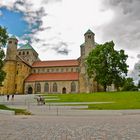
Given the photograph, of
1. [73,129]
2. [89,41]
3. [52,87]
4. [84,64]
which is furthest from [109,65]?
[73,129]

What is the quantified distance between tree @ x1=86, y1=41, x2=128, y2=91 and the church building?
1825 centimetres

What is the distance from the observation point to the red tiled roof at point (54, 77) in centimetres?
8950

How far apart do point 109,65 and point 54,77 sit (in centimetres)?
2941

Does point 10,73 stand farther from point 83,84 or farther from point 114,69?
point 114,69

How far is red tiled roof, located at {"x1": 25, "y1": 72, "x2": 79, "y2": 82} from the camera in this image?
89.5m

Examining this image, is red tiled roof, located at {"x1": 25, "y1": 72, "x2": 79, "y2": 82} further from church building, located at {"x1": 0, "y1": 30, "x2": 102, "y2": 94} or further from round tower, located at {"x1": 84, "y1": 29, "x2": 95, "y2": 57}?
round tower, located at {"x1": 84, "y1": 29, "x2": 95, "y2": 57}

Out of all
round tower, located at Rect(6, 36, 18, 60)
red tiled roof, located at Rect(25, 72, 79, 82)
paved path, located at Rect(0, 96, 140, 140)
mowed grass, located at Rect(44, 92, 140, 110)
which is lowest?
paved path, located at Rect(0, 96, 140, 140)

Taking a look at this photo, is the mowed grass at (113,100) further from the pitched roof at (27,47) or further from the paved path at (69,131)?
the pitched roof at (27,47)

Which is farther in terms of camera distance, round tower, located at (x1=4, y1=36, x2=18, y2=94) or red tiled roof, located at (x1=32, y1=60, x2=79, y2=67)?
red tiled roof, located at (x1=32, y1=60, x2=79, y2=67)

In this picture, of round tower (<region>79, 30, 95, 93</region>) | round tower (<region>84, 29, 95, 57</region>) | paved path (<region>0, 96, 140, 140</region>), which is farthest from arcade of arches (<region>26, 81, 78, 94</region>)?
paved path (<region>0, 96, 140, 140</region>)

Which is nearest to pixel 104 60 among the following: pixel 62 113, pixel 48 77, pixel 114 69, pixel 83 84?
pixel 114 69

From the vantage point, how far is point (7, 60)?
92.8 m

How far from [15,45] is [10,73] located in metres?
12.6

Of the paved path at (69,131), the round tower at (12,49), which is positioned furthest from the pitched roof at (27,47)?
the paved path at (69,131)
